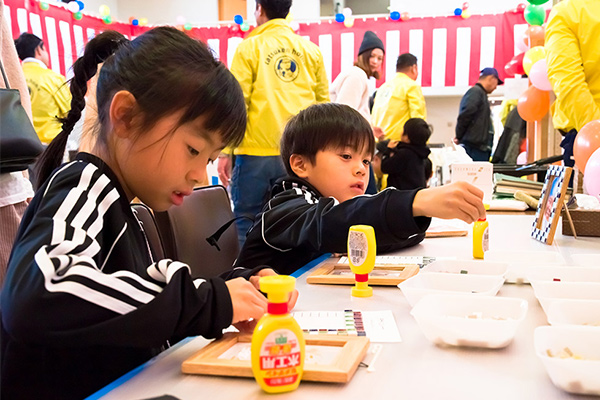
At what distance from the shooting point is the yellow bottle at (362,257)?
107 centimetres

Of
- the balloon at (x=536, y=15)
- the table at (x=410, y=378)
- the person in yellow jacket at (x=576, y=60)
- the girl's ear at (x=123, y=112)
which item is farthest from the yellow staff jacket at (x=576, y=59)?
the balloon at (x=536, y=15)

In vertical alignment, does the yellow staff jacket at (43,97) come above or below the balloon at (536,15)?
below

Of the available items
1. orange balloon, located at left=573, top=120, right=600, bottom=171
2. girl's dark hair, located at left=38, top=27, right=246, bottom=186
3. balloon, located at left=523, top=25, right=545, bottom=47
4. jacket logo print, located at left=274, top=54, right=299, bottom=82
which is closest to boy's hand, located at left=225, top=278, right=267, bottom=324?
girl's dark hair, located at left=38, top=27, right=246, bottom=186

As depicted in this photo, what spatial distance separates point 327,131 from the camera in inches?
69.0

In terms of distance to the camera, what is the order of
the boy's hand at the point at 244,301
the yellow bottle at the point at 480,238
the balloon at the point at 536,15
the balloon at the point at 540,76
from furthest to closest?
the balloon at the point at 536,15
the balloon at the point at 540,76
the yellow bottle at the point at 480,238
the boy's hand at the point at 244,301

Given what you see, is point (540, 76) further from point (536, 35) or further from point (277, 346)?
point (277, 346)

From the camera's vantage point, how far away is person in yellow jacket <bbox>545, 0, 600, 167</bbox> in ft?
8.52

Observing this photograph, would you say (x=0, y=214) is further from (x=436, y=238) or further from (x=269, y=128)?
(x=269, y=128)

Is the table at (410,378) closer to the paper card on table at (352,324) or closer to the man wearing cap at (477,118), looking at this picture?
the paper card on table at (352,324)

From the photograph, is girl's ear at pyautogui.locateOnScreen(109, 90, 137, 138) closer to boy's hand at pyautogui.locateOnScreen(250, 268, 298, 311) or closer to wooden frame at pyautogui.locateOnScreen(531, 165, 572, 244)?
boy's hand at pyautogui.locateOnScreen(250, 268, 298, 311)

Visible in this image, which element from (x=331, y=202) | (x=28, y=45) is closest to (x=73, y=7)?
(x=28, y=45)

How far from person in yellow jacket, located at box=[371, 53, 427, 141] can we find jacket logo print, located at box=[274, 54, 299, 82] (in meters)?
2.31

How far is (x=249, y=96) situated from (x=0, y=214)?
6.04ft

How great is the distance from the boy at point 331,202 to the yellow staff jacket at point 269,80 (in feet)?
3.92
